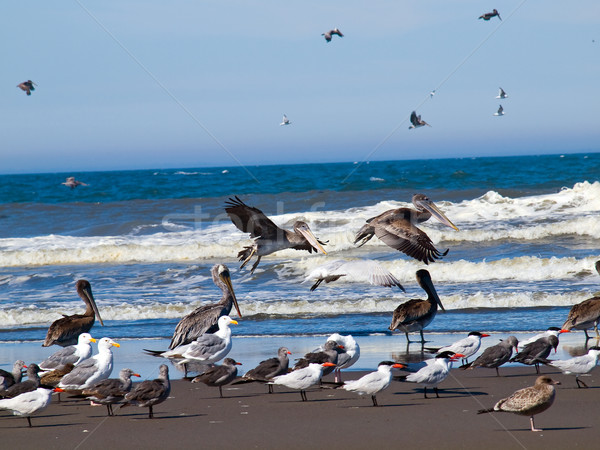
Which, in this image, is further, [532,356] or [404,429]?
[532,356]

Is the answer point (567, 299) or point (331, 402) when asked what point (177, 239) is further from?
point (331, 402)

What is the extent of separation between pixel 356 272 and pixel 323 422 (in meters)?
3.99

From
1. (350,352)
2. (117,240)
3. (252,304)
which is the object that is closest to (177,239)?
(117,240)

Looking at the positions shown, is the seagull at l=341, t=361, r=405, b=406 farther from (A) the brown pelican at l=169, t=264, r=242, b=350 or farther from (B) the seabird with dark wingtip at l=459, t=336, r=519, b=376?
(A) the brown pelican at l=169, t=264, r=242, b=350

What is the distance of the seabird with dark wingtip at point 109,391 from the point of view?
20.9ft

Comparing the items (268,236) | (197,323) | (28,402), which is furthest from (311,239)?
(28,402)

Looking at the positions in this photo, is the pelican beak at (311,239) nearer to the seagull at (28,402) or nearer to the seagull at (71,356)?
the seagull at (71,356)

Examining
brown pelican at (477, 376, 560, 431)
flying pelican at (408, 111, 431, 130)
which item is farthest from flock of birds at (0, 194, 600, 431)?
flying pelican at (408, 111, 431, 130)

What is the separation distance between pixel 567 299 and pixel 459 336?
3.24m

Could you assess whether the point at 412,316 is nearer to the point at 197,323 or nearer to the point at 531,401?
the point at 197,323

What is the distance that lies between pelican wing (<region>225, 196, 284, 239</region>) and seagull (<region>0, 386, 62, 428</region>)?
4444mm

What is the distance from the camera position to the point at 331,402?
22.2 ft

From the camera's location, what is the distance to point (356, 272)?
9.87 meters

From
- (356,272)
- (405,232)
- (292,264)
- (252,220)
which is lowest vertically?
(292,264)
